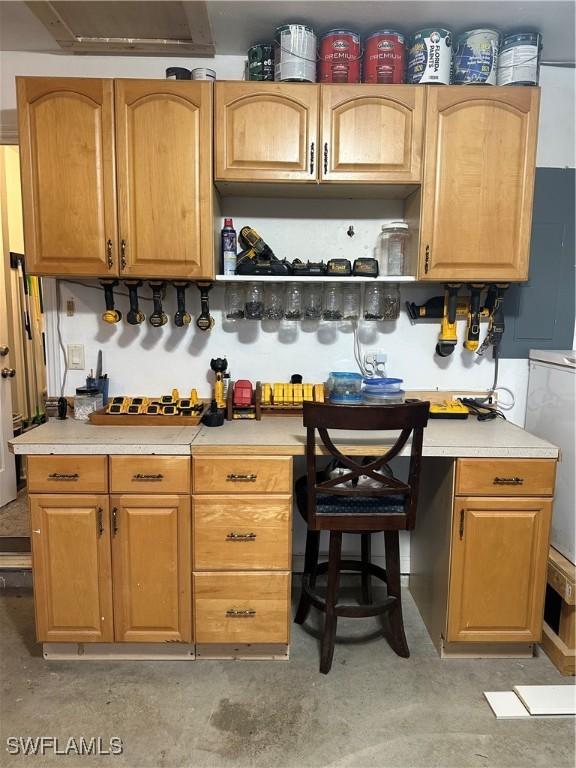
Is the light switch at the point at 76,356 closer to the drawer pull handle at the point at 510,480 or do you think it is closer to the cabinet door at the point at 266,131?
the cabinet door at the point at 266,131

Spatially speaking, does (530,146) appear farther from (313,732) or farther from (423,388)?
(313,732)

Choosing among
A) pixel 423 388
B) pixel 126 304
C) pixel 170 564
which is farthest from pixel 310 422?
pixel 126 304

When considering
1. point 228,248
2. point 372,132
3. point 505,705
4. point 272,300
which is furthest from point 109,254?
point 505,705

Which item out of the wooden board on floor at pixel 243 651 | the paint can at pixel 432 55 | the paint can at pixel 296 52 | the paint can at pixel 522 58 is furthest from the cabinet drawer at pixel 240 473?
the paint can at pixel 522 58

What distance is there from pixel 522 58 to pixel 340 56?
2.42ft

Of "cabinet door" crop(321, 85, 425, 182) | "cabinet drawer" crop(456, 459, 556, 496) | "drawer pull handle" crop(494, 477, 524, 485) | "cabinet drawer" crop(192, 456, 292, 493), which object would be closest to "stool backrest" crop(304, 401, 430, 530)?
"cabinet drawer" crop(192, 456, 292, 493)

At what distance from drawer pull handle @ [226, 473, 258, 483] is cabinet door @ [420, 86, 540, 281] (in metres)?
1.06

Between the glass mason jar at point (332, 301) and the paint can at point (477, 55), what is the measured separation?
963 mm

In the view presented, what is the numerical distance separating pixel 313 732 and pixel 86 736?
2.44 feet

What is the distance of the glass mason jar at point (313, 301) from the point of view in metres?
2.26

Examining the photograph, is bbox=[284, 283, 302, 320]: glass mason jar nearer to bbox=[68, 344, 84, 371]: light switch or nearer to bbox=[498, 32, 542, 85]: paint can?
bbox=[68, 344, 84, 371]: light switch

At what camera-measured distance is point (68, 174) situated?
193 cm

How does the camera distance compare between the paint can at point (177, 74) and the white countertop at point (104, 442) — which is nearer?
the white countertop at point (104, 442)

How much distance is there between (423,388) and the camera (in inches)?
94.7
